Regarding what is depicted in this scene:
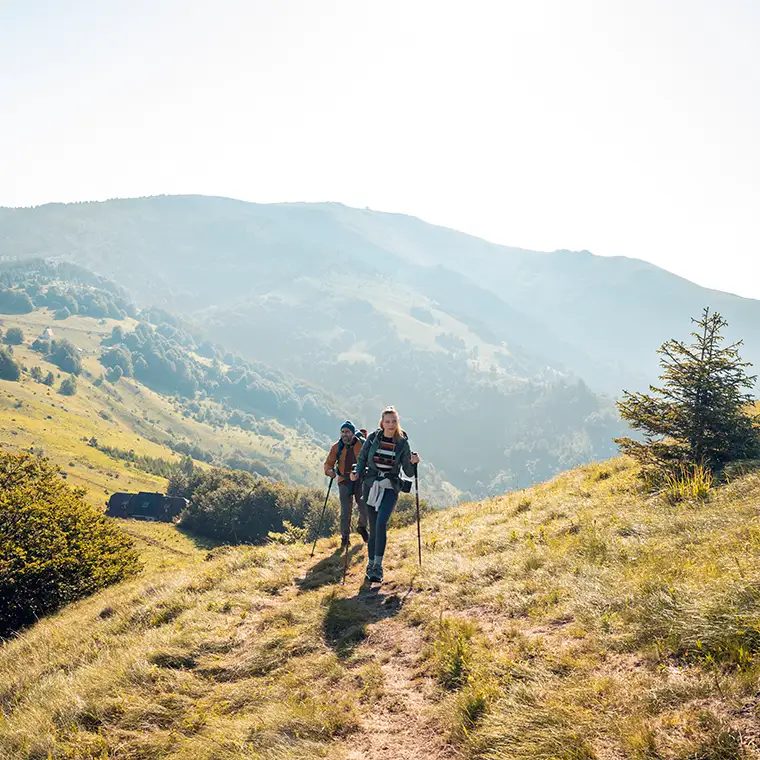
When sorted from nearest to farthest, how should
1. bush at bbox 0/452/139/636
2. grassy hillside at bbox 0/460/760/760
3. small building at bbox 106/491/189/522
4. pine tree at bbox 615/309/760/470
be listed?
grassy hillside at bbox 0/460/760/760, pine tree at bbox 615/309/760/470, bush at bbox 0/452/139/636, small building at bbox 106/491/189/522

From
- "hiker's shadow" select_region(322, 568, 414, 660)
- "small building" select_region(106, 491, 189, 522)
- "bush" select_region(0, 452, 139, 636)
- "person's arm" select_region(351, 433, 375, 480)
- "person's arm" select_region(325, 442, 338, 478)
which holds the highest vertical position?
"person's arm" select_region(351, 433, 375, 480)

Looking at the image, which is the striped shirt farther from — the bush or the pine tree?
the bush

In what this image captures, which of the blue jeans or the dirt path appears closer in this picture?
the dirt path

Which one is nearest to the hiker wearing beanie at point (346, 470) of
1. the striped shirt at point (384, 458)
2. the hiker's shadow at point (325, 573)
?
the hiker's shadow at point (325, 573)

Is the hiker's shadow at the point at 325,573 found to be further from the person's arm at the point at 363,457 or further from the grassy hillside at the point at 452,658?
the person's arm at the point at 363,457

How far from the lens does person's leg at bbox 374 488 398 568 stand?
9969 millimetres

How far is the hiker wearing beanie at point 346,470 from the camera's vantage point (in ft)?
41.6

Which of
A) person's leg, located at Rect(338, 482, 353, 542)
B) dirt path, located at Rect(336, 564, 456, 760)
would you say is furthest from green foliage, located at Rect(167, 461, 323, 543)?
dirt path, located at Rect(336, 564, 456, 760)

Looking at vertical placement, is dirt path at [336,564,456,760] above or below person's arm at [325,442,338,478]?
below

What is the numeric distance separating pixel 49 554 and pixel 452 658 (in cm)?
1276

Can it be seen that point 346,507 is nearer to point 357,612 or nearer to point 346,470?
point 346,470

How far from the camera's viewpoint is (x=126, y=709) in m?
6.23

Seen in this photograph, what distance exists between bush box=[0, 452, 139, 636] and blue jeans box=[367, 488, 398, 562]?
9.59 metres

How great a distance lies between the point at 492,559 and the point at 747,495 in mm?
4671
